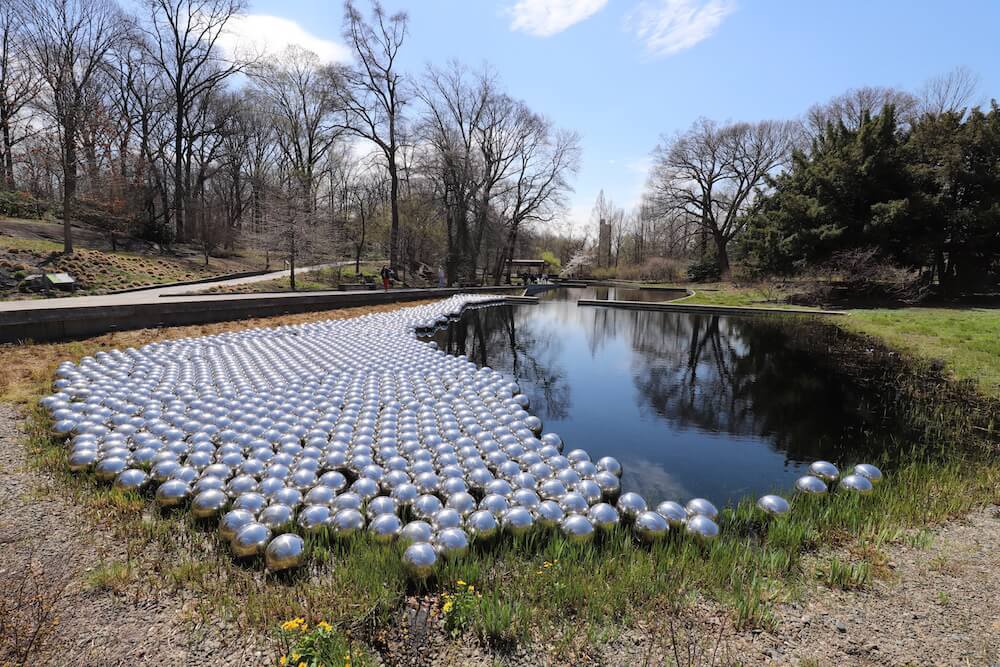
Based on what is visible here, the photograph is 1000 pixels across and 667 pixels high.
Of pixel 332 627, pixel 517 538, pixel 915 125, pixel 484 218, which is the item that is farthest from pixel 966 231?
pixel 332 627

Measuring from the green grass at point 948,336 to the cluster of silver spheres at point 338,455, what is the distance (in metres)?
8.19

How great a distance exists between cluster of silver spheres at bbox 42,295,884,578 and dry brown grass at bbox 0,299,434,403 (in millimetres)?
376

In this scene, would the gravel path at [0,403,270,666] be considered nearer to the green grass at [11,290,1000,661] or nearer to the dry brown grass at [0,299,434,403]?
the green grass at [11,290,1000,661]

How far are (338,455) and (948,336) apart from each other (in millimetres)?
15335

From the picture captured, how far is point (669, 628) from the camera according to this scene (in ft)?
9.12

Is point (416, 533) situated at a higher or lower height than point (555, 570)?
higher

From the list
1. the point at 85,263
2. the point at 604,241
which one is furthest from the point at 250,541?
the point at 604,241

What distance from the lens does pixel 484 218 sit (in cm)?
3450

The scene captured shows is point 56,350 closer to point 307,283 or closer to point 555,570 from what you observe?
point 555,570

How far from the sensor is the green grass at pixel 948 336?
30.6 ft

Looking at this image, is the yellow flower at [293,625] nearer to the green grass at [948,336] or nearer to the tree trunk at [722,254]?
the green grass at [948,336]

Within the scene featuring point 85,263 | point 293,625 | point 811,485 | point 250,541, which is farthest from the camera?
point 85,263

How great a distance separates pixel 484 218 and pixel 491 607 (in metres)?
33.2

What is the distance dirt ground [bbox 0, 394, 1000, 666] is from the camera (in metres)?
2.50
